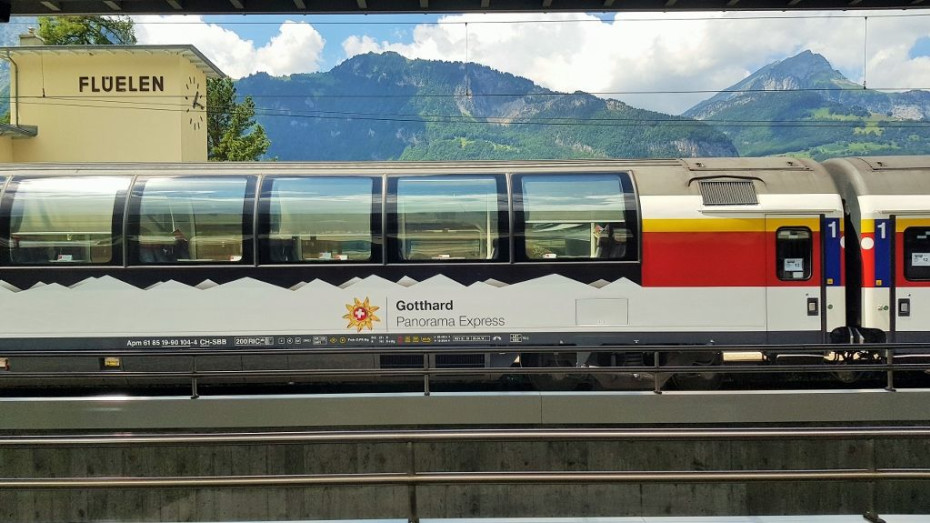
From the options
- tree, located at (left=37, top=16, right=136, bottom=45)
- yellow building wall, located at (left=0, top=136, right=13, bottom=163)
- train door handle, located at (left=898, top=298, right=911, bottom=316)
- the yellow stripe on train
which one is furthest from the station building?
train door handle, located at (left=898, top=298, right=911, bottom=316)

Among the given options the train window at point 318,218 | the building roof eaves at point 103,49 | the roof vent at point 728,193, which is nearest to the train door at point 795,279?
the roof vent at point 728,193

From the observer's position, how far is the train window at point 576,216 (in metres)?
9.89

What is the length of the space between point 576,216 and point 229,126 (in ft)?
126

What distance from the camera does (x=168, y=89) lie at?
2739 centimetres

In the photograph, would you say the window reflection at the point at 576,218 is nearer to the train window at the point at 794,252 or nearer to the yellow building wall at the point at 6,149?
the train window at the point at 794,252

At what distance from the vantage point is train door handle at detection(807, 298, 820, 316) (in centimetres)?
991

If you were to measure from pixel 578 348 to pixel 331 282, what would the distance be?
360 centimetres

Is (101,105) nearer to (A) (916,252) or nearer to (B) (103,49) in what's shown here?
(B) (103,49)

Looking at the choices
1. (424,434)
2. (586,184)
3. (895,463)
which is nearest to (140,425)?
(424,434)

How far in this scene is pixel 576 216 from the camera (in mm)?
10023

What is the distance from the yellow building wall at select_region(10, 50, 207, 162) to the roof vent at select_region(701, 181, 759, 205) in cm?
2239

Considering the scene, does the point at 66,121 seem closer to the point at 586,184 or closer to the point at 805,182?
the point at 586,184

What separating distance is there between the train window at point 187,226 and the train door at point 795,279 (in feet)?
24.0

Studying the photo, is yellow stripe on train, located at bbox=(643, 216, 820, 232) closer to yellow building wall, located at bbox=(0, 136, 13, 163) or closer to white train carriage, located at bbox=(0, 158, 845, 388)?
white train carriage, located at bbox=(0, 158, 845, 388)
